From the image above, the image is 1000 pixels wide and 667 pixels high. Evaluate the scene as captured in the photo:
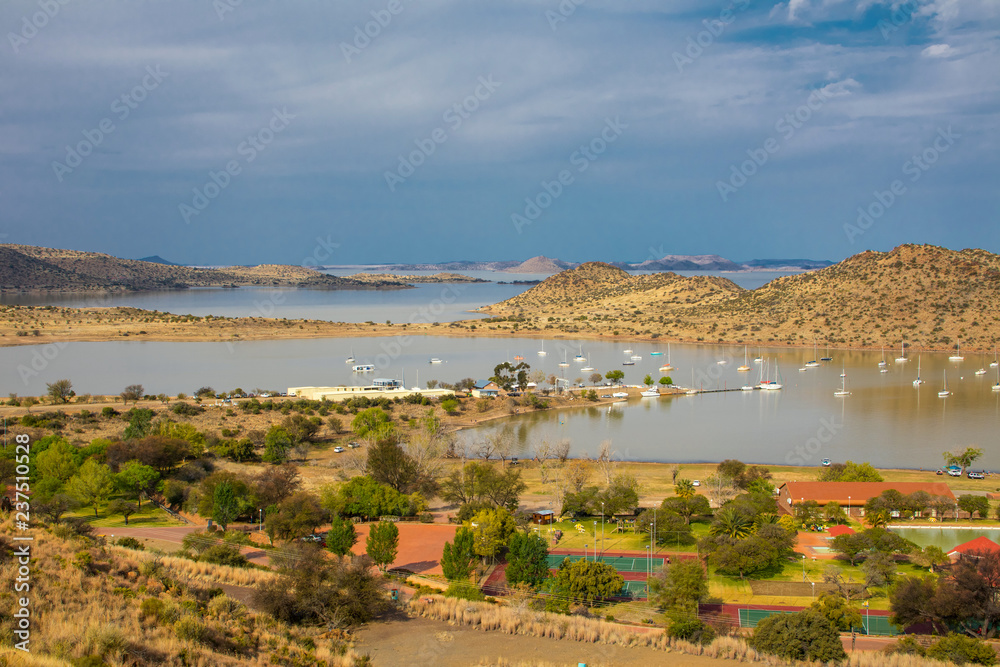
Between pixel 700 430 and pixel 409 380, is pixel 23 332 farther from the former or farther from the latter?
pixel 700 430

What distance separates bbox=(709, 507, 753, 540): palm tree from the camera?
22.0 m

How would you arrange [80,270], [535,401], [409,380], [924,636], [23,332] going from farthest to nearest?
[80,270] → [23,332] → [409,380] → [535,401] → [924,636]

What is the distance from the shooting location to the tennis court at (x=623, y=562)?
20.7 metres

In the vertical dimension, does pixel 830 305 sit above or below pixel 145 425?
above

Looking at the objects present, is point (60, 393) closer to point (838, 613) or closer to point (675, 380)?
point (675, 380)

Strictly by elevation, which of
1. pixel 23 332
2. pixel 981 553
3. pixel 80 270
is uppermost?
pixel 80 270

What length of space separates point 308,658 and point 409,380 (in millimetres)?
43058

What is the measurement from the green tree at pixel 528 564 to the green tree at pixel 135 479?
14707mm

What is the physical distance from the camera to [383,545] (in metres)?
20.0

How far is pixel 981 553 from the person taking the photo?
1858 centimetres

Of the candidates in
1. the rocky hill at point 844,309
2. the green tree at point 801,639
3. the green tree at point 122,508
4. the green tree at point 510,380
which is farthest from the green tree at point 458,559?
the rocky hill at point 844,309

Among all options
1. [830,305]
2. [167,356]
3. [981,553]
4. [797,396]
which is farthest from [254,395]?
[830,305]

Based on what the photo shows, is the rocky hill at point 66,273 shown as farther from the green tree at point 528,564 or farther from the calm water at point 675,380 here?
the green tree at point 528,564

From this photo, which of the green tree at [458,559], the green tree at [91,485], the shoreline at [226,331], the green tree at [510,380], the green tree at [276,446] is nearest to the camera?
the green tree at [458,559]
